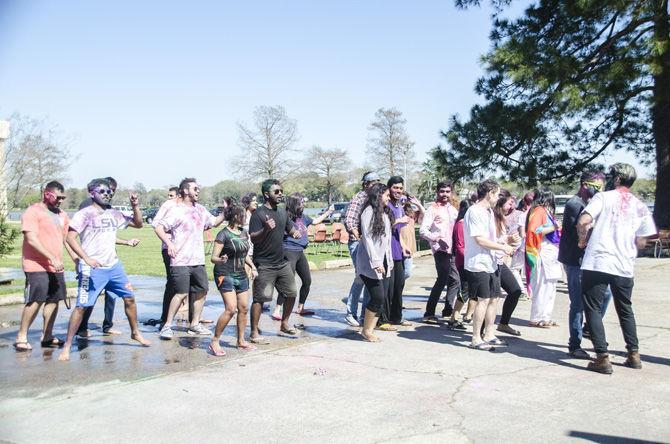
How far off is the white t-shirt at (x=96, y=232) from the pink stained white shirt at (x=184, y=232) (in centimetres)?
68

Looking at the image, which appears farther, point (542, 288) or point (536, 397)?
point (542, 288)

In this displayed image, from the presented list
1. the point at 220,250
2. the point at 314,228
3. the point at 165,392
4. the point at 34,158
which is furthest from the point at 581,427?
the point at 34,158

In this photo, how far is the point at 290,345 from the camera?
693 cm

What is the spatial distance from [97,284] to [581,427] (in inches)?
186

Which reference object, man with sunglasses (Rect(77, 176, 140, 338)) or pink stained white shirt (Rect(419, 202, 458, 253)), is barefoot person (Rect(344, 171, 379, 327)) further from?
man with sunglasses (Rect(77, 176, 140, 338))

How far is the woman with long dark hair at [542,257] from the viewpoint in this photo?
793 cm

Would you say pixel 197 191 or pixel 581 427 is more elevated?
pixel 197 191

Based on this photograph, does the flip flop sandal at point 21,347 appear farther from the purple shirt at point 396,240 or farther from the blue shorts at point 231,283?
the purple shirt at point 396,240

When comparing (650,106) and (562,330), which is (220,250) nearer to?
(562,330)

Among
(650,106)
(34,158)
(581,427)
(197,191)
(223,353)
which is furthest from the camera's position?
(34,158)

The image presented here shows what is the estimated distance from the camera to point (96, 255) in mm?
6512

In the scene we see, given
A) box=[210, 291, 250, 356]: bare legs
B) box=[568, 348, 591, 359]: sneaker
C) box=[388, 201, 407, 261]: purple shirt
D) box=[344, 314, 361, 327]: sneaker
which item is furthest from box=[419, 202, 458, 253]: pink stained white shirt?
box=[210, 291, 250, 356]: bare legs

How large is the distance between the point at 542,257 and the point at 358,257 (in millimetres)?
2655

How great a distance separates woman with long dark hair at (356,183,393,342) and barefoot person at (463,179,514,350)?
0.93 metres
